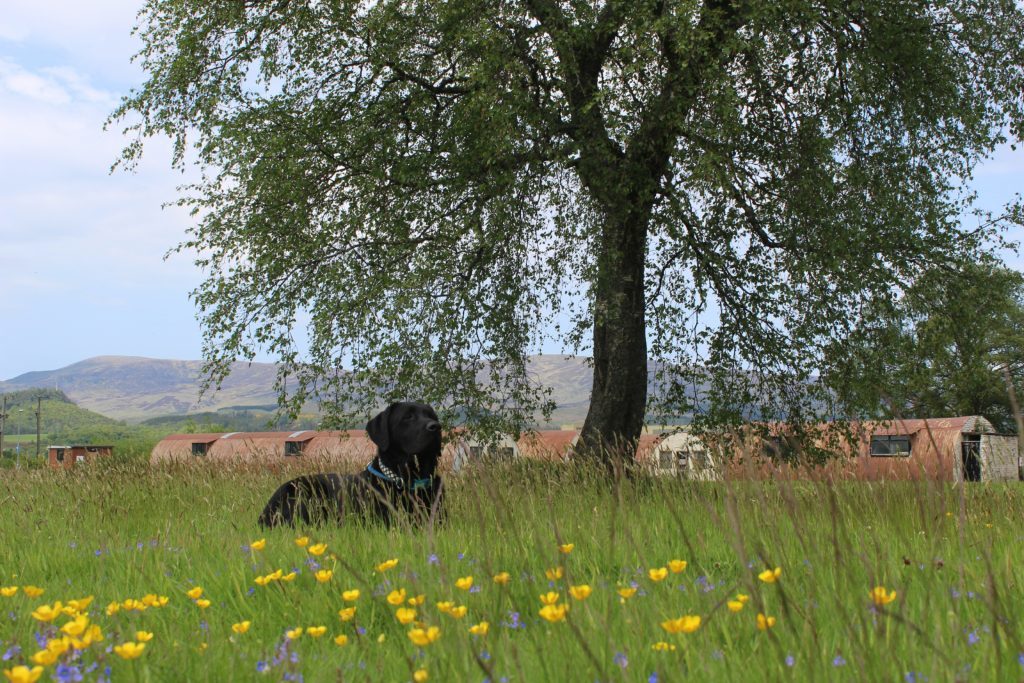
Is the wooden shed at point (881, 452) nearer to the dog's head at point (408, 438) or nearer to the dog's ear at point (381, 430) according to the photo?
the dog's head at point (408, 438)

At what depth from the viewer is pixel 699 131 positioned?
39.2ft

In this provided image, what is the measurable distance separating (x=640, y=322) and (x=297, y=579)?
10305 mm

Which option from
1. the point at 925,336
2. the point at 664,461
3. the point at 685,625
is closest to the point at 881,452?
the point at 925,336

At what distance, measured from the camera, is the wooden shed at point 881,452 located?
3.33m

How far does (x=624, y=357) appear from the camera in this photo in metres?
13.5

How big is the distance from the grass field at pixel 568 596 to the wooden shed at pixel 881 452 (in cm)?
18

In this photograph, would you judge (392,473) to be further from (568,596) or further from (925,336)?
(925,336)

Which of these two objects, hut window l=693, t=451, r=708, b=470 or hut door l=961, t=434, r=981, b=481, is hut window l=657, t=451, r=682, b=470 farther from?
hut door l=961, t=434, r=981, b=481

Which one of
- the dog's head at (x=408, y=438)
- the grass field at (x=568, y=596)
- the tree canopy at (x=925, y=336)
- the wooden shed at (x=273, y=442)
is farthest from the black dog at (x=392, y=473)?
the wooden shed at (x=273, y=442)

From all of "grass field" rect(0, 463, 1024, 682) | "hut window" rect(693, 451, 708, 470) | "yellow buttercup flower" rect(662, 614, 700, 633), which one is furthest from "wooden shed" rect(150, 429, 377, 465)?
"yellow buttercup flower" rect(662, 614, 700, 633)

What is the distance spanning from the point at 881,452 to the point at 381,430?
3074 cm

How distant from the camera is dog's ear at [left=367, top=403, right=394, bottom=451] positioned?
7121 millimetres

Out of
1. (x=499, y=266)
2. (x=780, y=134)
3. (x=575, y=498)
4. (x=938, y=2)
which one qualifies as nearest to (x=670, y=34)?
(x=780, y=134)

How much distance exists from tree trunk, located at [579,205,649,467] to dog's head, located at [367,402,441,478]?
599 centimetres
